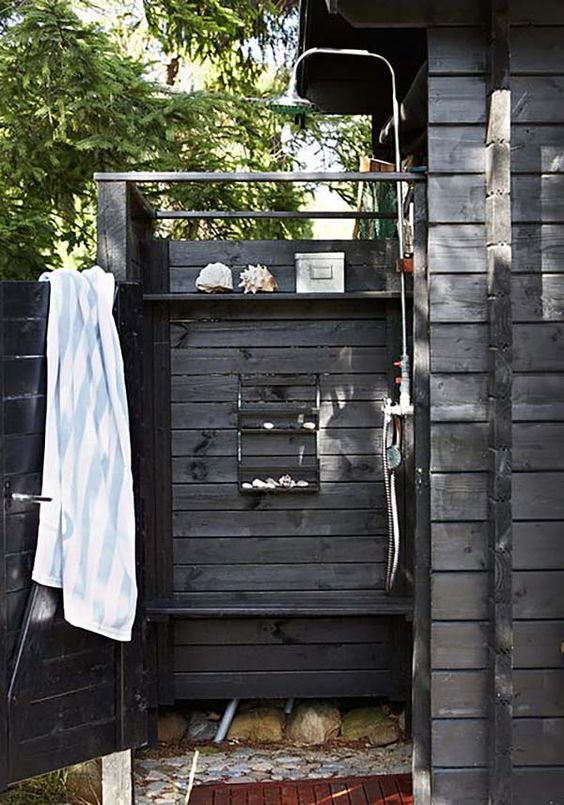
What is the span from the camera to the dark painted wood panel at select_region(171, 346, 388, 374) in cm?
387

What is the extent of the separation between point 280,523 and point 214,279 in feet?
3.25

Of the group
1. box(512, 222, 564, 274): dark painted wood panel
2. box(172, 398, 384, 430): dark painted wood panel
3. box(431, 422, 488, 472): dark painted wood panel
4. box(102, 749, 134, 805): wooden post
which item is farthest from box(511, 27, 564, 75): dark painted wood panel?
box(102, 749, 134, 805): wooden post

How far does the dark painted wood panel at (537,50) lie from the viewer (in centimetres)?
281

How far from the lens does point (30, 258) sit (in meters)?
5.32

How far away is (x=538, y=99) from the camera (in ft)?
9.28

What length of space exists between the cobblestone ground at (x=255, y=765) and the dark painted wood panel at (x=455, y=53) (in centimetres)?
247

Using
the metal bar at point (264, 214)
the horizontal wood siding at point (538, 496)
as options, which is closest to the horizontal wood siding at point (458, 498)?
the horizontal wood siding at point (538, 496)

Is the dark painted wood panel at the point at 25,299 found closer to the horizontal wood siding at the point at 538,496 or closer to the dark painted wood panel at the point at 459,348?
the dark painted wood panel at the point at 459,348

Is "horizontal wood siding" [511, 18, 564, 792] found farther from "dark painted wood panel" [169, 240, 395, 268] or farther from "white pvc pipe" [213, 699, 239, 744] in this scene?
"white pvc pipe" [213, 699, 239, 744]

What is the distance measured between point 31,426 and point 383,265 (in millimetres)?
1614

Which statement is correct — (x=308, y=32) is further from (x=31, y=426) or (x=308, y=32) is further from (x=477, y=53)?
(x=31, y=426)

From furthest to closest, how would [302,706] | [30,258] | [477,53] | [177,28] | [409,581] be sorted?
[177,28], [30,258], [302,706], [409,581], [477,53]

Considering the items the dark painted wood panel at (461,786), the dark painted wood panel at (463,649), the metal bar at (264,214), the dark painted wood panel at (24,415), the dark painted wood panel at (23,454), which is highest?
the metal bar at (264,214)

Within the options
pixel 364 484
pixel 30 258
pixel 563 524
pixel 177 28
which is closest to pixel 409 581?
pixel 364 484
